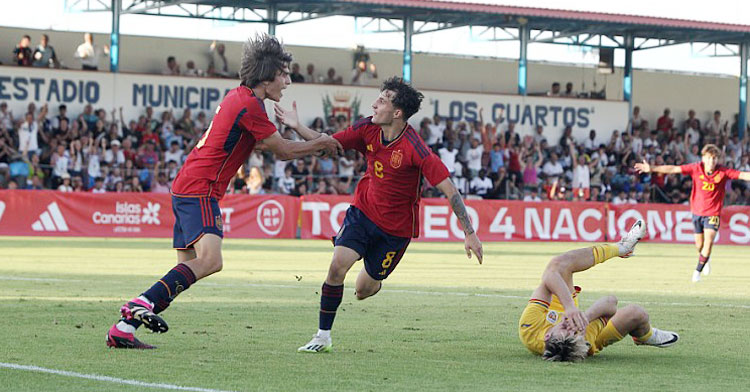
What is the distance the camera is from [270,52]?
A: 927 cm

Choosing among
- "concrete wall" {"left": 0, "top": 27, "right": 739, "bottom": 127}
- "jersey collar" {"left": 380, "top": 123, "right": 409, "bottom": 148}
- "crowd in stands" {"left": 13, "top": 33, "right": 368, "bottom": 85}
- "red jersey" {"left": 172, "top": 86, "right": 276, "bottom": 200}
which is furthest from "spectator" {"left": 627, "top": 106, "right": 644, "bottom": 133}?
"red jersey" {"left": 172, "top": 86, "right": 276, "bottom": 200}

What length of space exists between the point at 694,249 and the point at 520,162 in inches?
264

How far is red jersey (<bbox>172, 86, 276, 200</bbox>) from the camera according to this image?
9.05 m

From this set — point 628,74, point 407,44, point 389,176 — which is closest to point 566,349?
point 389,176

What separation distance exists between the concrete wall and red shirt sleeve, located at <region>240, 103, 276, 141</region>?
27723 mm

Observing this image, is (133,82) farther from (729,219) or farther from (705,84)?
(705,84)

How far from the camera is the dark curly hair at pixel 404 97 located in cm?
963

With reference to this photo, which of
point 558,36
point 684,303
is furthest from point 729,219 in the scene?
point 684,303

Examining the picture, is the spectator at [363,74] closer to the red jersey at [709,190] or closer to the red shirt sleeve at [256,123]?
the red jersey at [709,190]

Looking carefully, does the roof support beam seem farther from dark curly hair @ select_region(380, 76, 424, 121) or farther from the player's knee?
the player's knee

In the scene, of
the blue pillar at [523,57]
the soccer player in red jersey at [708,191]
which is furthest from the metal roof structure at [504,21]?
the soccer player in red jersey at [708,191]

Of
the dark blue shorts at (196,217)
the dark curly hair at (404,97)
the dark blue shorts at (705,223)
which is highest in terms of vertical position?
the dark curly hair at (404,97)

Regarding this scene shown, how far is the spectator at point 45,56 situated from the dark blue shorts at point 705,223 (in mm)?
20212

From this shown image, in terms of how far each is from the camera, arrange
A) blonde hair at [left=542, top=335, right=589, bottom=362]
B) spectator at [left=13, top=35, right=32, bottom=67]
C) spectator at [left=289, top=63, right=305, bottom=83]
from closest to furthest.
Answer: blonde hair at [left=542, top=335, right=589, bottom=362] < spectator at [left=13, top=35, right=32, bottom=67] < spectator at [left=289, top=63, right=305, bottom=83]
